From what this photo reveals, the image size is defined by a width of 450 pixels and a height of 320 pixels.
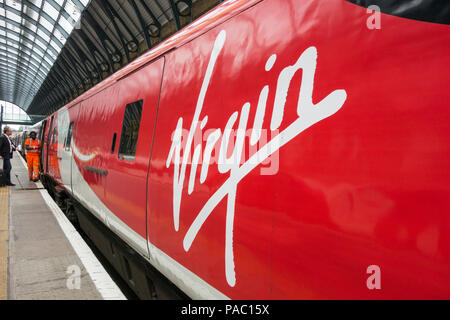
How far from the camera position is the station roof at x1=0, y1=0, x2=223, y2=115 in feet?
47.1

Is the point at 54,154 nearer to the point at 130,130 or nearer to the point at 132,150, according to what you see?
the point at 130,130

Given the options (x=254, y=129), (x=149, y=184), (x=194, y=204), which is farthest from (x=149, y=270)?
(x=254, y=129)

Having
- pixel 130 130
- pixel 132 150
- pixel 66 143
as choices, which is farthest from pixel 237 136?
pixel 66 143

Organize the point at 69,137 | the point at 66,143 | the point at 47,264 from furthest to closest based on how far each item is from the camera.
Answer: the point at 66,143 → the point at 69,137 → the point at 47,264

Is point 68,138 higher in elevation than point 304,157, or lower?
higher

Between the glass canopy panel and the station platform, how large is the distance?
654 inches

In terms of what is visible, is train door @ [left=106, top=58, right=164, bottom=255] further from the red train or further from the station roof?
the station roof

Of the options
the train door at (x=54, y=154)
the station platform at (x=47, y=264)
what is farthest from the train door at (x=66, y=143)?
the station platform at (x=47, y=264)

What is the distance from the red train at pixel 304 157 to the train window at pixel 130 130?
0.62m

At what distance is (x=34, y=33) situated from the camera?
27.5m

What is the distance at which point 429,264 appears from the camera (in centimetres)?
Result: 83

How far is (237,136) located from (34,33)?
33050 mm

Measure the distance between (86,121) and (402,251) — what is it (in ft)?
16.6
